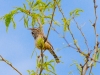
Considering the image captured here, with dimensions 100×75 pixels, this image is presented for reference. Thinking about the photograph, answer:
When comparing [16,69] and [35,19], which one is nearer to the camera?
[16,69]

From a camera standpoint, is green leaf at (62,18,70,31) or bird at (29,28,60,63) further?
green leaf at (62,18,70,31)

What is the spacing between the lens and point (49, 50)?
7.62 ft

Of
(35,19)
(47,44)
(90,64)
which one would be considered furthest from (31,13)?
(90,64)

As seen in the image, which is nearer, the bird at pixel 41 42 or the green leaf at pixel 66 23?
the bird at pixel 41 42

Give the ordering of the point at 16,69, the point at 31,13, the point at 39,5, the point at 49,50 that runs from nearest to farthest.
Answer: the point at 16,69 → the point at 31,13 → the point at 39,5 → the point at 49,50

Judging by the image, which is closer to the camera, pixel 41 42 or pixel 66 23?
pixel 41 42

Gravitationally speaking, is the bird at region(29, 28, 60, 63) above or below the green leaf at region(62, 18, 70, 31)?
below

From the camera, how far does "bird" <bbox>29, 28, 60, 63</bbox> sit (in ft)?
6.64

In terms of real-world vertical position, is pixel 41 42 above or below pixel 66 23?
below

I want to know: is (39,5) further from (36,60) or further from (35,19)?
(36,60)

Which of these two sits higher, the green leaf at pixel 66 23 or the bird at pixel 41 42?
the green leaf at pixel 66 23

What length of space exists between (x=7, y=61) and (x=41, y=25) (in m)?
0.37

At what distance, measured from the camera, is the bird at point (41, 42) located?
203cm

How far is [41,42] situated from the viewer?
2.03 metres
